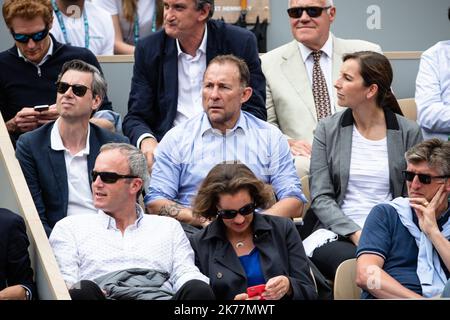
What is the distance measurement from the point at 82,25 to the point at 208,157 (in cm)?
189

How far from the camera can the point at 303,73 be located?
24.2ft

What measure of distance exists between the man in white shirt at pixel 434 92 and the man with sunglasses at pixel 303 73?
20.5 inches

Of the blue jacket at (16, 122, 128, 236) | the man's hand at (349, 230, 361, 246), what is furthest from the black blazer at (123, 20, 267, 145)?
the man's hand at (349, 230, 361, 246)

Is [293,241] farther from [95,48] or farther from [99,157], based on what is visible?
[95,48]

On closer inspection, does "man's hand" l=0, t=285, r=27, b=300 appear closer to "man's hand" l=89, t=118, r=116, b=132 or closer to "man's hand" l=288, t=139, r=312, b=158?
"man's hand" l=89, t=118, r=116, b=132

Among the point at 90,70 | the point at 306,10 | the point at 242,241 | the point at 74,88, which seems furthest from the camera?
the point at 306,10

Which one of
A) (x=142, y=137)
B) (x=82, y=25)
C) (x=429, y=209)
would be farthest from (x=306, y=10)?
A: (x=429, y=209)

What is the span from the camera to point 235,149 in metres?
6.37

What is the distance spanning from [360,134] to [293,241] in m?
1.10

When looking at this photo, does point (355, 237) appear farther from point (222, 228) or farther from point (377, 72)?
point (377, 72)

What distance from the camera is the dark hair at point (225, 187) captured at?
5582mm

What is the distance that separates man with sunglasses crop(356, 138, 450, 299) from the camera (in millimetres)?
5547

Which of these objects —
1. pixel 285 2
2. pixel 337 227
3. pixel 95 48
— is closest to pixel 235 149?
pixel 337 227

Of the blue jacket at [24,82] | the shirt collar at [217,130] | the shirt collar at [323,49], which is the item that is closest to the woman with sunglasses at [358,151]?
the shirt collar at [217,130]
